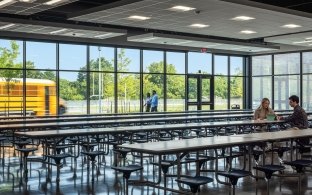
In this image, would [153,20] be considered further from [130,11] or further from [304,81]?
[304,81]

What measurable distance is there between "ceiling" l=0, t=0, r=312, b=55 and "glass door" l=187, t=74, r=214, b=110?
4.01m

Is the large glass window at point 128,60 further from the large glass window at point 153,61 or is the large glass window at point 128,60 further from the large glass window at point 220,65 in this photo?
the large glass window at point 220,65

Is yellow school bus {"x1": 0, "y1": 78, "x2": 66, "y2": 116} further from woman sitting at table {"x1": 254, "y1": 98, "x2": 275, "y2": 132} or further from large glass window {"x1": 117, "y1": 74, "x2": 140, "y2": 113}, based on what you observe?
woman sitting at table {"x1": 254, "y1": 98, "x2": 275, "y2": 132}

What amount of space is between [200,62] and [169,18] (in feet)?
25.6

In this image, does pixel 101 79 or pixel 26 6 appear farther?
pixel 101 79

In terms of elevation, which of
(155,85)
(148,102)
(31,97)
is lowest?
(148,102)

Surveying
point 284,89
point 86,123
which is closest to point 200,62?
point 284,89

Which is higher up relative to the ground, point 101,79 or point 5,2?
point 5,2

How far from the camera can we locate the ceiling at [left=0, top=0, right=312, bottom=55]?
7.93 metres

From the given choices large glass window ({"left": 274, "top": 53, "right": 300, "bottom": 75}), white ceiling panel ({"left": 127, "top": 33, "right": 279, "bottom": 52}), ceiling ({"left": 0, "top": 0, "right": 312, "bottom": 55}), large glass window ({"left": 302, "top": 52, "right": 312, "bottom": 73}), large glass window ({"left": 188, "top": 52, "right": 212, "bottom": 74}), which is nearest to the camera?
ceiling ({"left": 0, "top": 0, "right": 312, "bottom": 55})

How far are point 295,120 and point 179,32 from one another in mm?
5186

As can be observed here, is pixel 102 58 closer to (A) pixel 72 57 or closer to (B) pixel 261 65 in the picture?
(A) pixel 72 57

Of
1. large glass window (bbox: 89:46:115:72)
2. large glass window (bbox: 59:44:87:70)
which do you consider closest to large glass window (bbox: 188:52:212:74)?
large glass window (bbox: 89:46:115:72)

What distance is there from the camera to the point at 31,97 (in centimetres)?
1285
